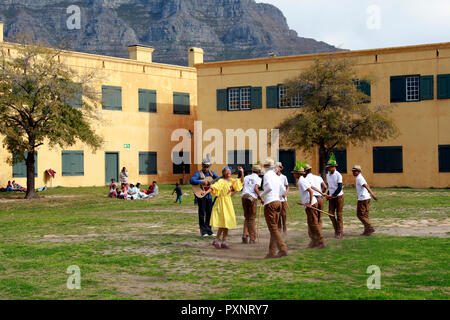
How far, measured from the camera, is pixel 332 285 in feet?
28.0

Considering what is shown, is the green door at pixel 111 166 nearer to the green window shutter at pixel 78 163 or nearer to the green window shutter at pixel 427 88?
the green window shutter at pixel 78 163

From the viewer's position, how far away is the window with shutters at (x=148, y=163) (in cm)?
4253

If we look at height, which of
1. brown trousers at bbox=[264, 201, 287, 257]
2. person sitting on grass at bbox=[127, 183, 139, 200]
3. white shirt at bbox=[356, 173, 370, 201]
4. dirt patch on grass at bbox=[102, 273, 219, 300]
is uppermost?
white shirt at bbox=[356, 173, 370, 201]

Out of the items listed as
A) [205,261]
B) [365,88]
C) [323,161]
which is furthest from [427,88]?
[205,261]

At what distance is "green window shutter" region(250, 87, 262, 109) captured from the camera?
40219 millimetres

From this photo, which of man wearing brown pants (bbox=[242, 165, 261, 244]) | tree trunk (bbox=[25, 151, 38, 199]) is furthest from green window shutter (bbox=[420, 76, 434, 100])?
man wearing brown pants (bbox=[242, 165, 261, 244])

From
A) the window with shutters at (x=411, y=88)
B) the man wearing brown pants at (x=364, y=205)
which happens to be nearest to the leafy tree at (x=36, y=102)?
the man wearing brown pants at (x=364, y=205)

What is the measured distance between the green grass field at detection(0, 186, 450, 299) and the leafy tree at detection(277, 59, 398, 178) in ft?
43.2

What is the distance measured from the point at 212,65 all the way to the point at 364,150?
1132 centimetres

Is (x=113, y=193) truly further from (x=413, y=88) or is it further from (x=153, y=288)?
(x=153, y=288)

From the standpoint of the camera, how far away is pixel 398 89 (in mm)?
36406

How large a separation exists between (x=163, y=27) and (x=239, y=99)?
11941 cm

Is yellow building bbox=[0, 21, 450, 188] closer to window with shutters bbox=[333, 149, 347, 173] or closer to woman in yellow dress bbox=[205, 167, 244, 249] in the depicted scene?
window with shutters bbox=[333, 149, 347, 173]
